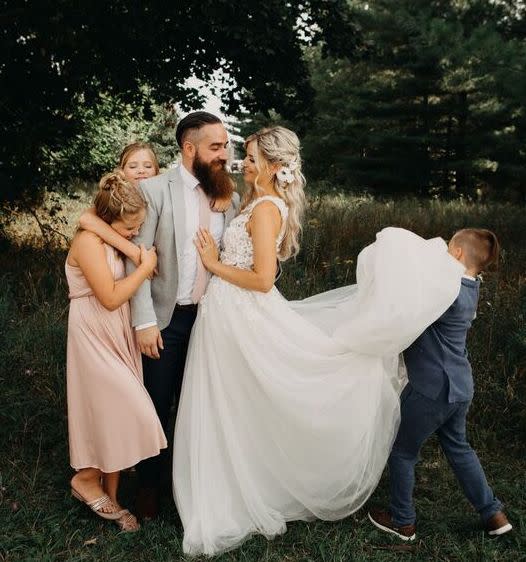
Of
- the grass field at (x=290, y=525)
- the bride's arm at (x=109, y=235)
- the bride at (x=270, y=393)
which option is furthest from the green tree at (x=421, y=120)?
the bride's arm at (x=109, y=235)

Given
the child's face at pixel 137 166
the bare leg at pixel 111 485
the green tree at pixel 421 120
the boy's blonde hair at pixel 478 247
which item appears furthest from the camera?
the green tree at pixel 421 120

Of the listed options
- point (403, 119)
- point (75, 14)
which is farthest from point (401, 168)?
point (75, 14)

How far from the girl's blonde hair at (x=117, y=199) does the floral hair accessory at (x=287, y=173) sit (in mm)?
732

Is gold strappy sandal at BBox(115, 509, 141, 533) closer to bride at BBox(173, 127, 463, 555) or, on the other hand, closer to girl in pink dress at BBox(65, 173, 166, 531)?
girl in pink dress at BBox(65, 173, 166, 531)

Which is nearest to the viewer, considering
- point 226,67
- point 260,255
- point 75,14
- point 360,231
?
point 260,255

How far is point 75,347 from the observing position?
129 inches

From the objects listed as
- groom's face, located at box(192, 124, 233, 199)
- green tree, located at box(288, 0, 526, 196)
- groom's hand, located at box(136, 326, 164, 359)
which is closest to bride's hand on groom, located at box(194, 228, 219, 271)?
groom's face, located at box(192, 124, 233, 199)

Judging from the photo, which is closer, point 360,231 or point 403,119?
point 360,231

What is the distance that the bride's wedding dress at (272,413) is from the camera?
3.28 metres

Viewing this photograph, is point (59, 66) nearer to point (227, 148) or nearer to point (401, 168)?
point (227, 148)

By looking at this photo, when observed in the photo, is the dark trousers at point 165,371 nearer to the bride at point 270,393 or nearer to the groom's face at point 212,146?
the bride at point 270,393

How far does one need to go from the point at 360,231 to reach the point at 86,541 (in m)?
6.33

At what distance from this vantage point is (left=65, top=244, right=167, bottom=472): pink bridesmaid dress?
10.7ft

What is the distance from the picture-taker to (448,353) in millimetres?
3168
